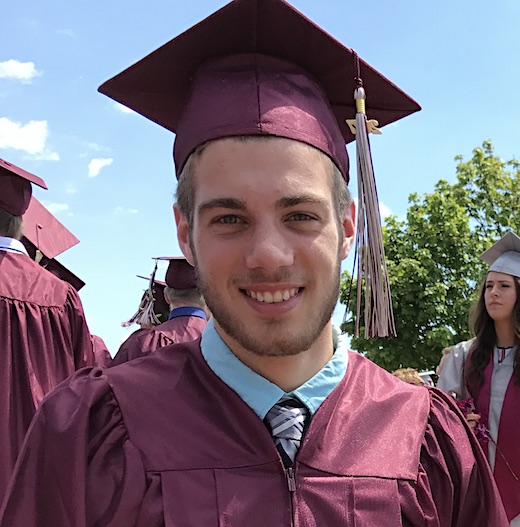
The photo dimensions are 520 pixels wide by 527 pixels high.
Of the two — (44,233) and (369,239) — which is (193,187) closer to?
(369,239)

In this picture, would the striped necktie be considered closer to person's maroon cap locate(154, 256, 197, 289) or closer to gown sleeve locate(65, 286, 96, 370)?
gown sleeve locate(65, 286, 96, 370)

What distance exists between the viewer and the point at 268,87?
6.23 feet

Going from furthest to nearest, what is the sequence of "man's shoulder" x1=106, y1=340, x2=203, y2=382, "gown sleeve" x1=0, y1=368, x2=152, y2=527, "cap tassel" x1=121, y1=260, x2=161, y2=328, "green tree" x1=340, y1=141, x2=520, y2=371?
1. "green tree" x1=340, y1=141, x2=520, y2=371
2. "cap tassel" x1=121, y1=260, x2=161, y2=328
3. "man's shoulder" x1=106, y1=340, x2=203, y2=382
4. "gown sleeve" x1=0, y1=368, x2=152, y2=527

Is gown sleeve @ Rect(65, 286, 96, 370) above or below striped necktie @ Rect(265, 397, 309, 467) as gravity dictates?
above

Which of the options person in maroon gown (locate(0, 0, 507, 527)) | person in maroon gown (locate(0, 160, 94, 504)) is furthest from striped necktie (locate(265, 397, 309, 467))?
person in maroon gown (locate(0, 160, 94, 504))

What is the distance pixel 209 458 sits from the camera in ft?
5.21

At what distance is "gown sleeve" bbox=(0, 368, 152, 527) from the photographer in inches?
58.6

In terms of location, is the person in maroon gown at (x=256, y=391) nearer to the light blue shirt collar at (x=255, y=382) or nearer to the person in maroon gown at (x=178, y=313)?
the light blue shirt collar at (x=255, y=382)

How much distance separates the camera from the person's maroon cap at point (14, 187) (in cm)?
398

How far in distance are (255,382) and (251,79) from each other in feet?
2.74

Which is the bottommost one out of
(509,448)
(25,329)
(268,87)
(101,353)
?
(509,448)

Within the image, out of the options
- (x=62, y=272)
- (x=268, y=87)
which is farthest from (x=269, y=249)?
(x=62, y=272)

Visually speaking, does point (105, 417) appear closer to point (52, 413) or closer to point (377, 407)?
point (52, 413)

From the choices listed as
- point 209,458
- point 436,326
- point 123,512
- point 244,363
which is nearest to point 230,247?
point 244,363
